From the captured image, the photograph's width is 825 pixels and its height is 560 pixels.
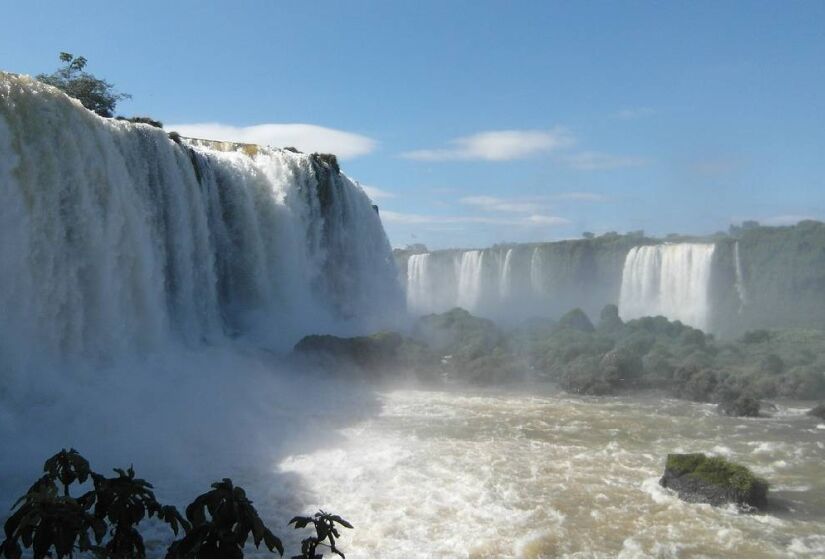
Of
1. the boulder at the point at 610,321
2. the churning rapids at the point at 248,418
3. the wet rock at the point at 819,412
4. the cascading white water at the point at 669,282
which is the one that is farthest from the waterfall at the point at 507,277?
the wet rock at the point at 819,412

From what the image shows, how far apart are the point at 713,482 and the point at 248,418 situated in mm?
8024

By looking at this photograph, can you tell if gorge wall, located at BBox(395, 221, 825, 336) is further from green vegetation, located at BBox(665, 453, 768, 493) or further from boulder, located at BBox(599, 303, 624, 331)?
green vegetation, located at BBox(665, 453, 768, 493)

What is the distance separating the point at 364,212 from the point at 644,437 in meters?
18.9

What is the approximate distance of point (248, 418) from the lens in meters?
12.7

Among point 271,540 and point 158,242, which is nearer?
point 271,540

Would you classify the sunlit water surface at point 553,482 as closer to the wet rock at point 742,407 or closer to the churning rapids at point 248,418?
the churning rapids at point 248,418

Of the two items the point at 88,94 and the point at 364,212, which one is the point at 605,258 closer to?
the point at 364,212

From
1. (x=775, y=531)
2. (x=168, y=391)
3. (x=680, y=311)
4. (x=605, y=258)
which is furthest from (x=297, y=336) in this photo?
(x=605, y=258)

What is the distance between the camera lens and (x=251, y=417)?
12.8m

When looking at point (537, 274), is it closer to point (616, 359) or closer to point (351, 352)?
point (616, 359)

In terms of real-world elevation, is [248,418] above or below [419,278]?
below

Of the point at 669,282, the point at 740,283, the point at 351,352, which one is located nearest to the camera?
the point at 351,352

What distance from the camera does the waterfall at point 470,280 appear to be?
43.3 meters

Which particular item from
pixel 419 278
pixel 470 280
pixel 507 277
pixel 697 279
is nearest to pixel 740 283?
pixel 697 279
